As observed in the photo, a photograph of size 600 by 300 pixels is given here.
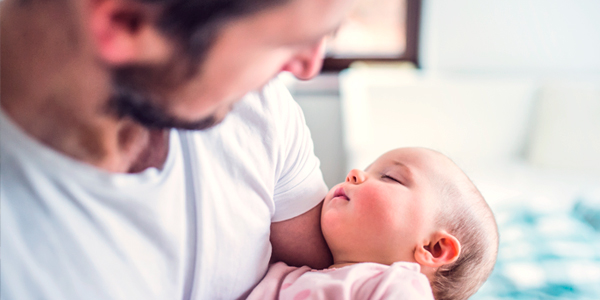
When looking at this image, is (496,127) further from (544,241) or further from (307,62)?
(307,62)

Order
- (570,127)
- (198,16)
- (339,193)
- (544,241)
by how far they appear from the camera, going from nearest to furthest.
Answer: (198,16) < (339,193) < (544,241) < (570,127)

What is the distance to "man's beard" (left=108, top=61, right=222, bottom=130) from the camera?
0.48 m

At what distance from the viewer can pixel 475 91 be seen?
248 cm

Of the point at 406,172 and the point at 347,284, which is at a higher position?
the point at 406,172

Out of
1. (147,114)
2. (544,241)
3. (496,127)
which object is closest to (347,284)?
(147,114)

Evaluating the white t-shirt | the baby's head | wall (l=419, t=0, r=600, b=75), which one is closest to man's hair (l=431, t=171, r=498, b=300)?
the baby's head

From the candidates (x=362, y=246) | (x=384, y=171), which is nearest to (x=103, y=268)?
(x=362, y=246)

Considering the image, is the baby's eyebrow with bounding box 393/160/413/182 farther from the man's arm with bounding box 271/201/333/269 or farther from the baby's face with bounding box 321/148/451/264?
the man's arm with bounding box 271/201/333/269

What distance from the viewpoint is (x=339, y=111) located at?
104 inches

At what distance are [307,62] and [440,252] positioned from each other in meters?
0.60

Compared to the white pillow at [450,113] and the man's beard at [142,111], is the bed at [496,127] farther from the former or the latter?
the man's beard at [142,111]

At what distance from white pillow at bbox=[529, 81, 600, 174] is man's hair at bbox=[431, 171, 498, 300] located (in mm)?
1729

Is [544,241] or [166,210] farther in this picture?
[544,241]

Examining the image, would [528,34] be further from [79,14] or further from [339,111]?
[79,14]
